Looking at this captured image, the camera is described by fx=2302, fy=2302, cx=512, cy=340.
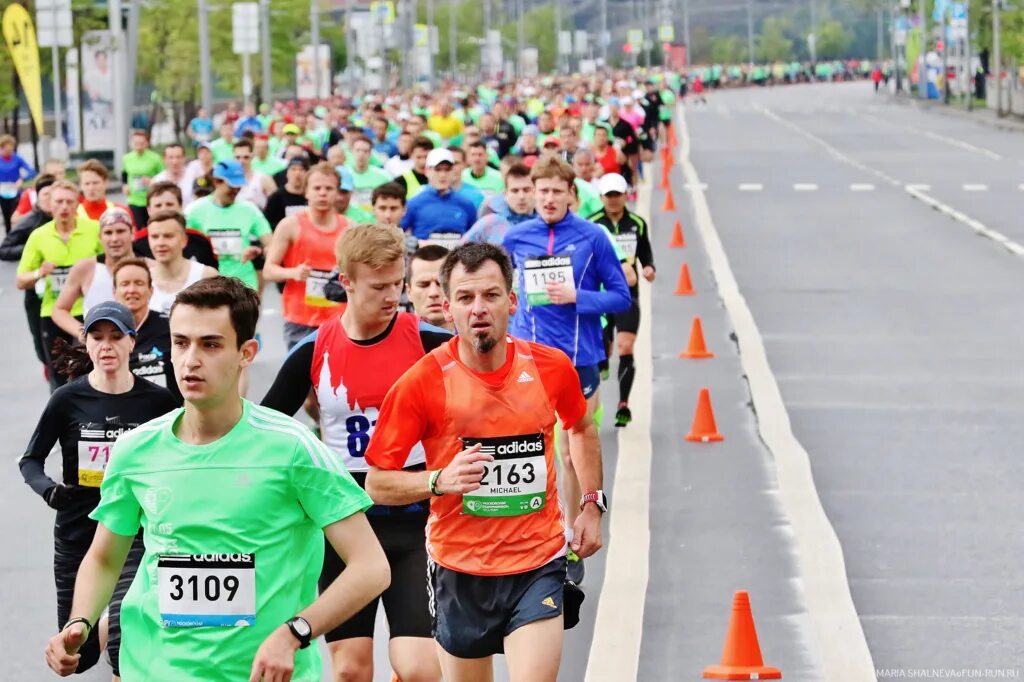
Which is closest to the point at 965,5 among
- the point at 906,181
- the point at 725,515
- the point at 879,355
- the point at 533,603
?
the point at 906,181

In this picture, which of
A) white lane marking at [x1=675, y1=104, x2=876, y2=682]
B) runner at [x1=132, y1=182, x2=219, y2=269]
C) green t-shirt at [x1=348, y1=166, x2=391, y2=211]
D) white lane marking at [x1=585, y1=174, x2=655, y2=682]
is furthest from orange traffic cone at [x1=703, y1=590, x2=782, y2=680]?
green t-shirt at [x1=348, y1=166, x2=391, y2=211]

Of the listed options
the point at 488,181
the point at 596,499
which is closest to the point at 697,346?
the point at 488,181

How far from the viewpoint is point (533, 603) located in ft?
21.2

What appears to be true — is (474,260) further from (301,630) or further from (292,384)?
(301,630)

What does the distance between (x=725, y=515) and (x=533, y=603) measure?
5152mm

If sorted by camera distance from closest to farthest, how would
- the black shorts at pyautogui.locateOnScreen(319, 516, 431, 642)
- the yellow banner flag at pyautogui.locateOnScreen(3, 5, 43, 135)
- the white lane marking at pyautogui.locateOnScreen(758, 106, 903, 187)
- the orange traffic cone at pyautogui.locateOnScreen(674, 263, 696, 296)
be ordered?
the black shorts at pyautogui.locateOnScreen(319, 516, 431, 642) → the orange traffic cone at pyautogui.locateOnScreen(674, 263, 696, 296) → the yellow banner flag at pyautogui.locateOnScreen(3, 5, 43, 135) → the white lane marking at pyautogui.locateOnScreen(758, 106, 903, 187)

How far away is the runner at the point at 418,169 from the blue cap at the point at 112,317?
12.0 m

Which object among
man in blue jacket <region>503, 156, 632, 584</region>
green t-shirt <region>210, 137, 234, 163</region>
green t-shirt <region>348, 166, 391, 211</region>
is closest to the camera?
man in blue jacket <region>503, 156, 632, 584</region>

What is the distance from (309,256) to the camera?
12867 mm

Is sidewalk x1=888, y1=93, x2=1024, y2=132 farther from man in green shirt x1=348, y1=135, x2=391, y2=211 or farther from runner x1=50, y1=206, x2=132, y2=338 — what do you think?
runner x1=50, y1=206, x2=132, y2=338

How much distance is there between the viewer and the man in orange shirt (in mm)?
6492

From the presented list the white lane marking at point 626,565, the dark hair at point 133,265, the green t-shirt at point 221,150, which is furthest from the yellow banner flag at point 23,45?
the dark hair at point 133,265

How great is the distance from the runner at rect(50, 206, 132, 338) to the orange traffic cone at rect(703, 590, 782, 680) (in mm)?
4327

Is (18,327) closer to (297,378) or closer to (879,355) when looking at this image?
(879,355)
